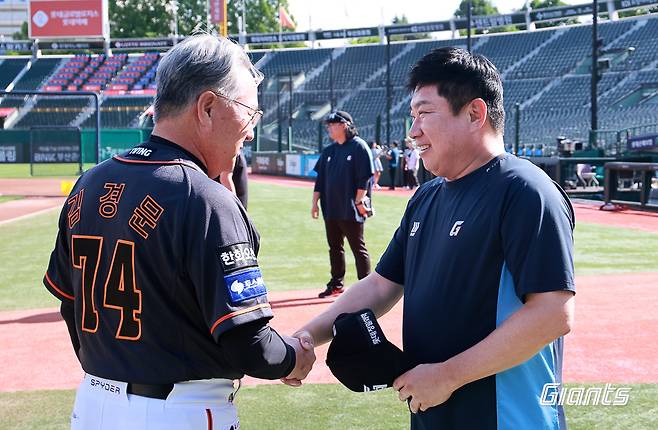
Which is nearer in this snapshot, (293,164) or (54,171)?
(54,171)

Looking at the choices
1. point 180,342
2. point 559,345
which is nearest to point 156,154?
point 180,342

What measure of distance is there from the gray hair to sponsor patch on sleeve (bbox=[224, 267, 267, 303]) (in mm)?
588

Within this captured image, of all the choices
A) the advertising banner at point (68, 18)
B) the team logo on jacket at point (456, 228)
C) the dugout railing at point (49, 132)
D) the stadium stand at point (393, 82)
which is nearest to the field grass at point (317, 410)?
the team logo on jacket at point (456, 228)

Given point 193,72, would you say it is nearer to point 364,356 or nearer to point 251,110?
point 251,110

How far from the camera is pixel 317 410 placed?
507 centimetres

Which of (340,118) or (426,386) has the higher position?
(340,118)

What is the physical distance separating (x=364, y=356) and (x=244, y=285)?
0.52m

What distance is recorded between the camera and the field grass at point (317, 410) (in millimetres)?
4801

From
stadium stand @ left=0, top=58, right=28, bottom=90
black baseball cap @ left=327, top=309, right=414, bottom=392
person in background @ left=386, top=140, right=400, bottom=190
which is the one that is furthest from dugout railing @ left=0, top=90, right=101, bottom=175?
black baseball cap @ left=327, top=309, right=414, bottom=392

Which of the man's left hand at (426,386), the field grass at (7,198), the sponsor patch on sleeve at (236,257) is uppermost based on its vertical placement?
the sponsor patch on sleeve at (236,257)

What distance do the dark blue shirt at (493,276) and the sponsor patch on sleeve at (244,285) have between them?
0.60 meters

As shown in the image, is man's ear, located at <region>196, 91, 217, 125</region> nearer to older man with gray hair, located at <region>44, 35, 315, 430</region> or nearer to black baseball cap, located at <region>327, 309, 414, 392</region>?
older man with gray hair, located at <region>44, 35, 315, 430</region>

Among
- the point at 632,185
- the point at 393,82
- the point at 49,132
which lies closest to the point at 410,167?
the point at 632,185

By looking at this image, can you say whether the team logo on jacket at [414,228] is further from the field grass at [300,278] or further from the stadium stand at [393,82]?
the stadium stand at [393,82]
